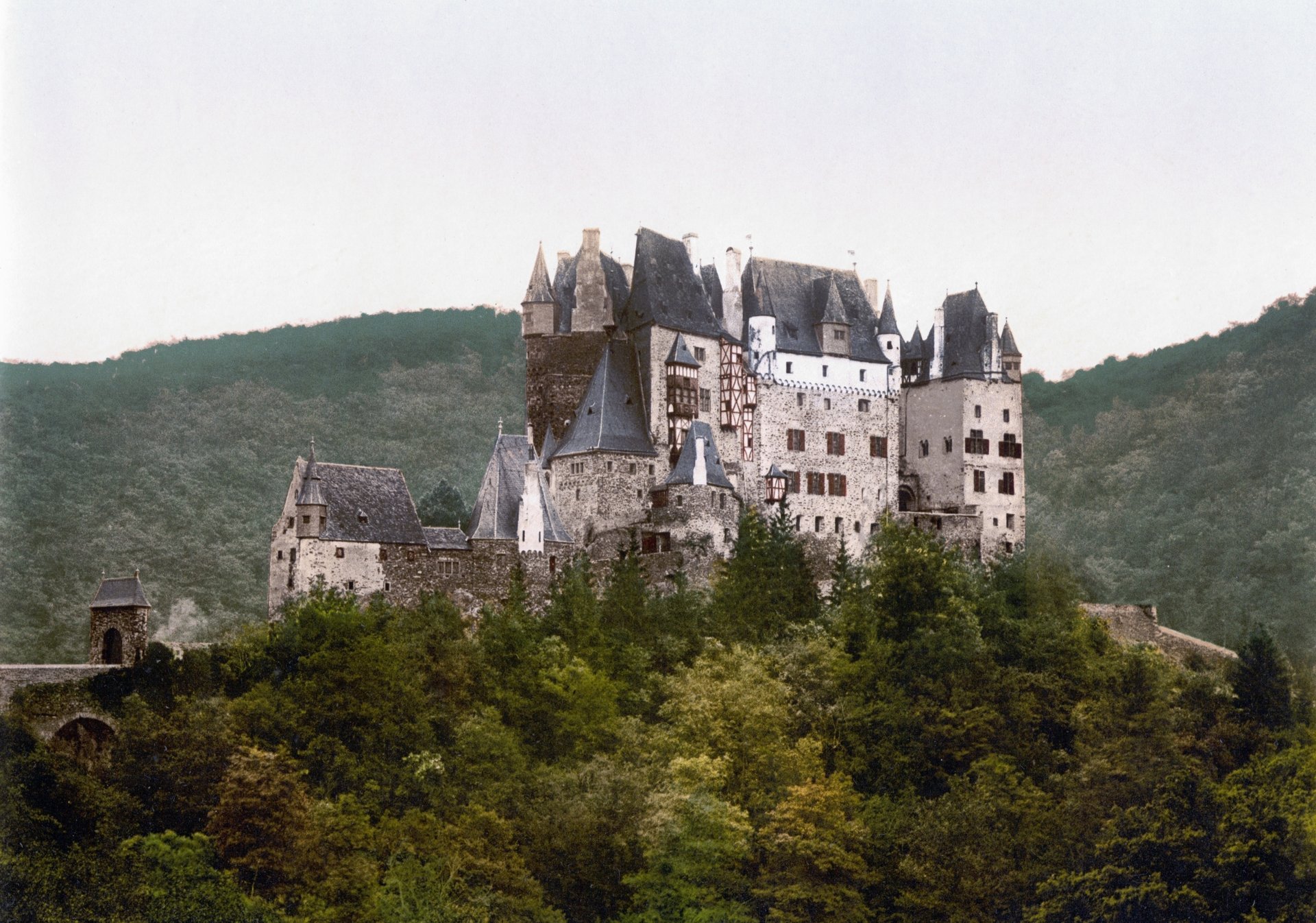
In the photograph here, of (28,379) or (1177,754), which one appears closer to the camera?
(1177,754)

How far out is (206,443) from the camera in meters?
81.0

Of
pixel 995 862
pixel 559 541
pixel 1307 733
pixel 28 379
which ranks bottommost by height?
pixel 995 862

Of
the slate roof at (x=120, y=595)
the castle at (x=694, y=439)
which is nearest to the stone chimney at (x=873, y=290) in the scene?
the castle at (x=694, y=439)

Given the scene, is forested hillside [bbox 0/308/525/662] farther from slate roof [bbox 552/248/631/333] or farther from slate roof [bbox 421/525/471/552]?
slate roof [bbox 552/248/631/333]

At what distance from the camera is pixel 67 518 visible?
73.2 m

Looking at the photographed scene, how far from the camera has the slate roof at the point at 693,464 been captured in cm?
5591

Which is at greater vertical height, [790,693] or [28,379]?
[28,379]

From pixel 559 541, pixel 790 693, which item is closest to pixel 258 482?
pixel 559 541

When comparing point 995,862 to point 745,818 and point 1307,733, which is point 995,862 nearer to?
point 745,818

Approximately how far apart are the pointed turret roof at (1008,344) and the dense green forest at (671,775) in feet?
42.3

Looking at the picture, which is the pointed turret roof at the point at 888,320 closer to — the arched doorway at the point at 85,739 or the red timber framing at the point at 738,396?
the red timber framing at the point at 738,396

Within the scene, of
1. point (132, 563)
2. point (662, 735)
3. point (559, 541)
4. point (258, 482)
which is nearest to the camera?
point (662, 735)

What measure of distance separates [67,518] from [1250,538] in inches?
1814

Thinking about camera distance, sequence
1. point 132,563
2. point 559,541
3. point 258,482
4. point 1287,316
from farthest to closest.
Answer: point 1287,316, point 258,482, point 132,563, point 559,541
